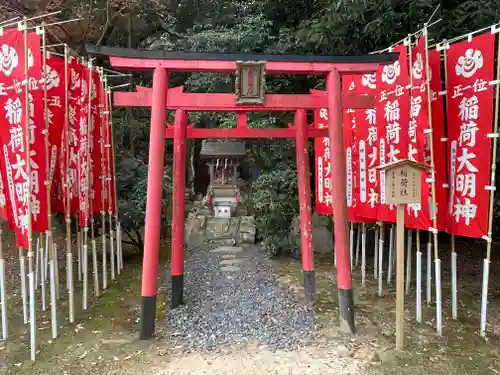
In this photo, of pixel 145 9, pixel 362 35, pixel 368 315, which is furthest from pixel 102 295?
pixel 145 9

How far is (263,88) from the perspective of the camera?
580 centimetres

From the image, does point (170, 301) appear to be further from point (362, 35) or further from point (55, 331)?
point (362, 35)

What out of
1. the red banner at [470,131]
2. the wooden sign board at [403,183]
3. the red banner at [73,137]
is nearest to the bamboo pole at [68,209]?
the red banner at [73,137]

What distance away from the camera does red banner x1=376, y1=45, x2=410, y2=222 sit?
6.17 metres

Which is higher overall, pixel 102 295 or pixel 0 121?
pixel 0 121

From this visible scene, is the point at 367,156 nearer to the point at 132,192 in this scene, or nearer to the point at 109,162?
the point at 109,162

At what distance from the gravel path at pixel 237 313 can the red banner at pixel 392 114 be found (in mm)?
2395

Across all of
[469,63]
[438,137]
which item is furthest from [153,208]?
[469,63]

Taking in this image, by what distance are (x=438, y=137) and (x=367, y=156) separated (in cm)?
166

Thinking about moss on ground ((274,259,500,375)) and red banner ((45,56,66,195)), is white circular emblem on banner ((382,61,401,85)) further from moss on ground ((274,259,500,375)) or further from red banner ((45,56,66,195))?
red banner ((45,56,66,195))

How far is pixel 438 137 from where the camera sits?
5.96 metres

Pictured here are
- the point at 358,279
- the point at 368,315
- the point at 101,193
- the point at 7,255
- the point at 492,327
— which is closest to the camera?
the point at 492,327

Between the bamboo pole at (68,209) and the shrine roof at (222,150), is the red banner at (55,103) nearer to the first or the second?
the bamboo pole at (68,209)

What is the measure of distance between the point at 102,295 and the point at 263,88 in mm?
4844
